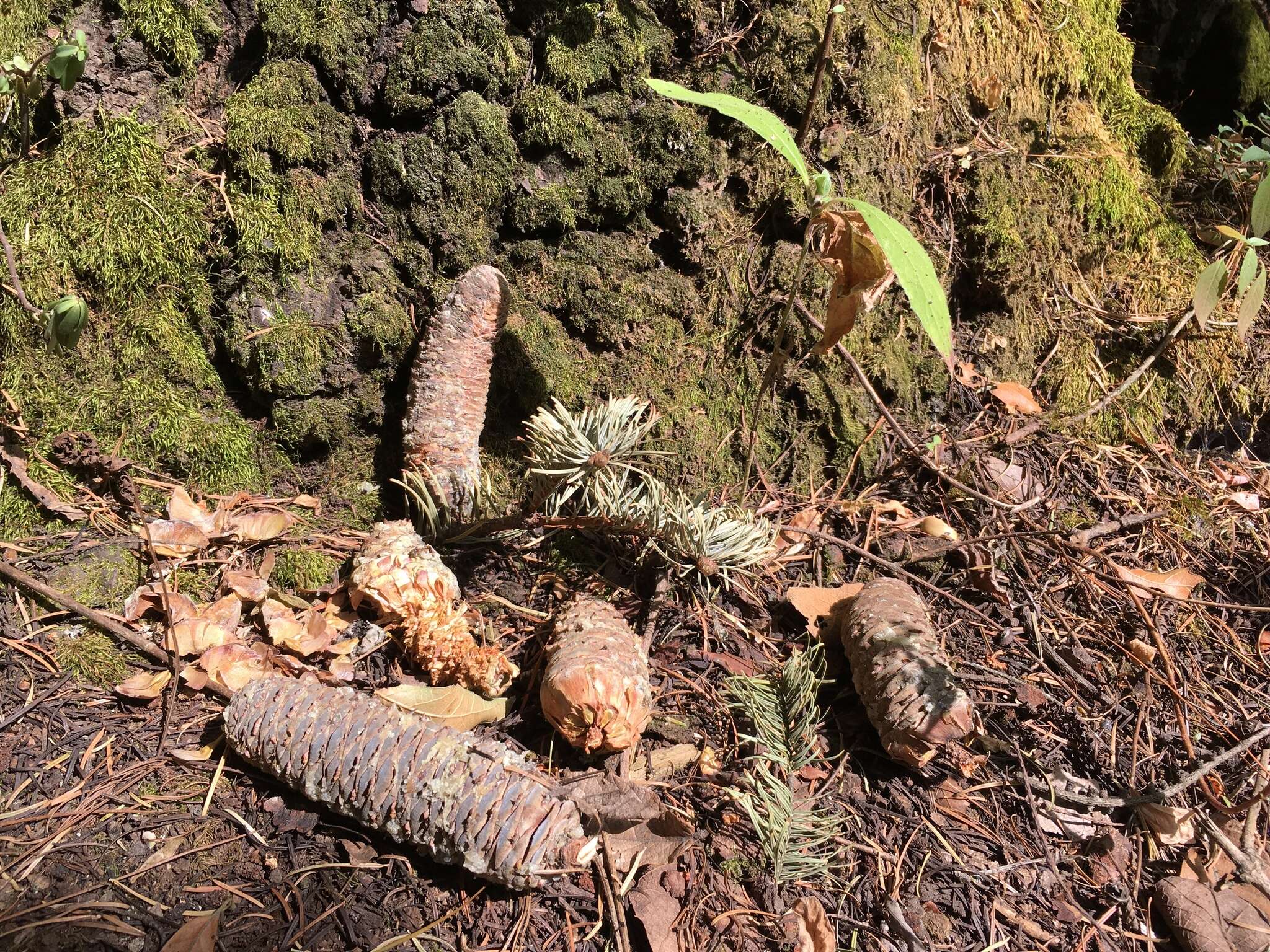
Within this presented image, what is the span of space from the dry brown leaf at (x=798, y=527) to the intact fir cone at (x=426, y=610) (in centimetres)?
89

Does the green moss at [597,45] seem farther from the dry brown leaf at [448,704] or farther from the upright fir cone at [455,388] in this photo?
the dry brown leaf at [448,704]

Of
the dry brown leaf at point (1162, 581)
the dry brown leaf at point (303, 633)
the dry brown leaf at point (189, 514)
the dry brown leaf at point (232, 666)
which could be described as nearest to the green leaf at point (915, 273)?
the dry brown leaf at point (1162, 581)

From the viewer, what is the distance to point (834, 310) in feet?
6.28

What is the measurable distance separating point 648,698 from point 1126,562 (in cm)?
176

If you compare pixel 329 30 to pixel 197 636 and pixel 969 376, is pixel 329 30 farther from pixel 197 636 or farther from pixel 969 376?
pixel 969 376

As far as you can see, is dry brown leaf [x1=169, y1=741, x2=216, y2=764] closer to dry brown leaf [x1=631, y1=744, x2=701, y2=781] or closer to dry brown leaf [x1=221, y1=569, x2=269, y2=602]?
dry brown leaf [x1=221, y1=569, x2=269, y2=602]

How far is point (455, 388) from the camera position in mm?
2168

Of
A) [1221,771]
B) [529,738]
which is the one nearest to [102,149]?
[529,738]

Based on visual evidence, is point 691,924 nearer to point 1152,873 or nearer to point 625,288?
point 1152,873

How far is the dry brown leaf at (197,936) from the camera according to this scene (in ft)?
4.50

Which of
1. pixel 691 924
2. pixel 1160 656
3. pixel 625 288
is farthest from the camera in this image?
pixel 625 288

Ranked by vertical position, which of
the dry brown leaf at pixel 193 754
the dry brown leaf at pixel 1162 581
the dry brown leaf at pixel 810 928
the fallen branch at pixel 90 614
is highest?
the dry brown leaf at pixel 1162 581

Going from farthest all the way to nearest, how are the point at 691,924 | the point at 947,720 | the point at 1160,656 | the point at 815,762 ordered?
the point at 1160,656
the point at 815,762
the point at 947,720
the point at 691,924

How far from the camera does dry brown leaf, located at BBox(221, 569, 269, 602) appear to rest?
77.3 inches
